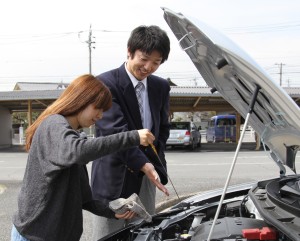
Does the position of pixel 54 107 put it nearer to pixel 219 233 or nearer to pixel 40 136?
pixel 40 136

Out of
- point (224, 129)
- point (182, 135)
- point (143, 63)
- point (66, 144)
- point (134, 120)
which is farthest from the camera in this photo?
point (224, 129)

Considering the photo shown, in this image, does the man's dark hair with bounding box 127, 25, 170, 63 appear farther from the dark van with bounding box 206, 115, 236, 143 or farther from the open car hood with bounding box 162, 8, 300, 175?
the dark van with bounding box 206, 115, 236, 143

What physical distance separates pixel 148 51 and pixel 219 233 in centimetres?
118

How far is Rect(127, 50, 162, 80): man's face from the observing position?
252 cm

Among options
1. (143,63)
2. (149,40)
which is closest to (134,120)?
(143,63)

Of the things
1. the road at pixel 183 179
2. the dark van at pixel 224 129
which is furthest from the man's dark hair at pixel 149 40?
the dark van at pixel 224 129

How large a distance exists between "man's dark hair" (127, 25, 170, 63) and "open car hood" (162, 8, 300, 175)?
155 mm

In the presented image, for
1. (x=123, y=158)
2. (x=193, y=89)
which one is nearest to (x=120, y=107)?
(x=123, y=158)

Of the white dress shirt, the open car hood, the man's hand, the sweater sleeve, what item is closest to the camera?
the sweater sleeve

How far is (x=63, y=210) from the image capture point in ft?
6.05

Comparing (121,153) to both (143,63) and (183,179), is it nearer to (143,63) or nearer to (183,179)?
(143,63)

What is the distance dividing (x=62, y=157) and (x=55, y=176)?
126 mm

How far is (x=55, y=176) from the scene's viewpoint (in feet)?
5.82

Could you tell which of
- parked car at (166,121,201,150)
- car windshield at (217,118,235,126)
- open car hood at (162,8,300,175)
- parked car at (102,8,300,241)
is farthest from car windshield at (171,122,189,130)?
open car hood at (162,8,300,175)
